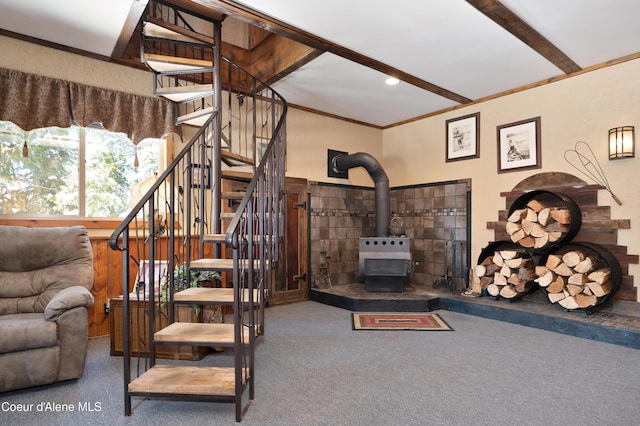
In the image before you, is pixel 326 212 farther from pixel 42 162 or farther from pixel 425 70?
pixel 42 162

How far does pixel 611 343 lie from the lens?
10.6 feet

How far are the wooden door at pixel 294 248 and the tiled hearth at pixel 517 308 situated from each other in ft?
0.92

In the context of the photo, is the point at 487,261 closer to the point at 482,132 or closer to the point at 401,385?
Answer: the point at 482,132

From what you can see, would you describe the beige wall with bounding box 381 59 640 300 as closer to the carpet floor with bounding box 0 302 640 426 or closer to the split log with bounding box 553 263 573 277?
the split log with bounding box 553 263 573 277

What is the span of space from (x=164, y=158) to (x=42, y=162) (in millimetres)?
1068

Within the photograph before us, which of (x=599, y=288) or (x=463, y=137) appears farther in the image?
(x=463, y=137)

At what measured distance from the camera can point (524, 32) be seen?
3.21 meters

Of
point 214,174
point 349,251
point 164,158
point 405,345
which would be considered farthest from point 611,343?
point 164,158

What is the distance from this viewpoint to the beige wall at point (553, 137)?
3.66 m

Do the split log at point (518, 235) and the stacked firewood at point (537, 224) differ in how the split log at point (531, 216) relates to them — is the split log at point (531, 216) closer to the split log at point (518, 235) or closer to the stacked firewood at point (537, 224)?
the stacked firewood at point (537, 224)

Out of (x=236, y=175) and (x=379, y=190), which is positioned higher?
(x=236, y=175)

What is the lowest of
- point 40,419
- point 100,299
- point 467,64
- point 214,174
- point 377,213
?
point 40,419

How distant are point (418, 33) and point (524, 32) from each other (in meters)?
0.90

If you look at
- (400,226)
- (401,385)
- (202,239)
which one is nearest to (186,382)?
(202,239)
